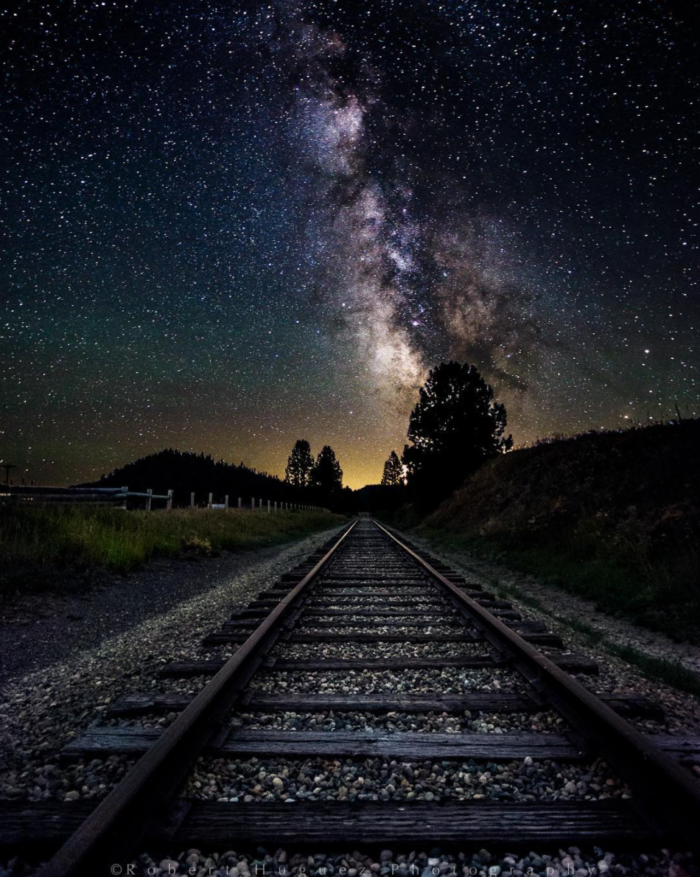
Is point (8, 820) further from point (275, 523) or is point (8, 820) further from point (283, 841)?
point (275, 523)

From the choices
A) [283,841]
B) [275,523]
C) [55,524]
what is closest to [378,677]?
[283,841]

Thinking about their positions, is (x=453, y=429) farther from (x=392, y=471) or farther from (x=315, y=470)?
(x=392, y=471)

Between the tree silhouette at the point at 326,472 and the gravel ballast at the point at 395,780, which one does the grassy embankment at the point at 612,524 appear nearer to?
the gravel ballast at the point at 395,780

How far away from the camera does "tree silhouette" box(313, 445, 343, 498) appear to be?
90.8 m

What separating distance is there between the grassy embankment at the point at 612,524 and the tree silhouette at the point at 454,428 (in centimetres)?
823

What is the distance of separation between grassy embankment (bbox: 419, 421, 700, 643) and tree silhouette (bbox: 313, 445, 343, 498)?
236 ft

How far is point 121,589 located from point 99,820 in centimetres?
655

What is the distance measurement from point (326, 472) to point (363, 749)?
89.0m

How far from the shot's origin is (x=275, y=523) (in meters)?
23.9

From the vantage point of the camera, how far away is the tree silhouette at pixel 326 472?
90.8 meters

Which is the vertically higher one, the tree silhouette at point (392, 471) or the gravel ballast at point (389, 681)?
the tree silhouette at point (392, 471)

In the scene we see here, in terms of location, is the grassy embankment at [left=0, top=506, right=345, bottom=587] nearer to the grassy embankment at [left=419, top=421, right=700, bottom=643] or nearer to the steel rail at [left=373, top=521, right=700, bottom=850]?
the steel rail at [left=373, top=521, right=700, bottom=850]

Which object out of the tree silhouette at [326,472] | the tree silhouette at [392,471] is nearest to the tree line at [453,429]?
the tree silhouette at [326,472]

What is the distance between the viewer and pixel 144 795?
1844mm
